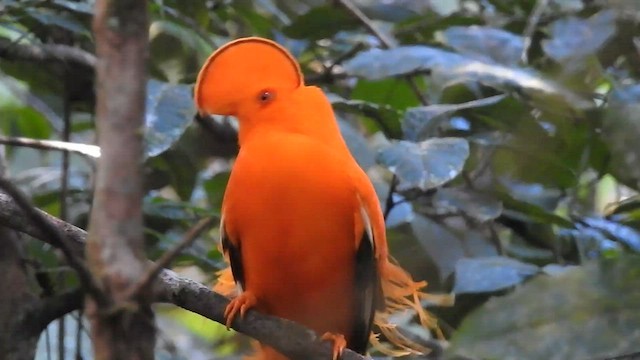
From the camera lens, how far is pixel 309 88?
3.50 feet

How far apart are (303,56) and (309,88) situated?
2.85 ft

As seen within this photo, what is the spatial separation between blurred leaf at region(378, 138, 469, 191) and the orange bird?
131 mm

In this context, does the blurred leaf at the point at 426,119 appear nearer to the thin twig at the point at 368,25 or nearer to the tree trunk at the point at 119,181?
the thin twig at the point at 368,25

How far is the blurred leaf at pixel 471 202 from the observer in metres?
1.34

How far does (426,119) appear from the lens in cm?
133

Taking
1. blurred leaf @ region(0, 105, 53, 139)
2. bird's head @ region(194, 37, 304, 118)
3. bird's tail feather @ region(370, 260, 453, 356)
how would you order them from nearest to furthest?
1. bird's head @ region(194, 37, 304, 118)
2. bird's tail feather @ region(370, 260, 453, 356)
3. blurred leaf @ region(0, 105, 53, 139)

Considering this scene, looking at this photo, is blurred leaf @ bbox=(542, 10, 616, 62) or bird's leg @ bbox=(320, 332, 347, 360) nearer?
bird's leg @ bbox=(320, 332, 347, 360)

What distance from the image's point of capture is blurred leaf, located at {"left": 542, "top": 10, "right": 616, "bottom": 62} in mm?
1368

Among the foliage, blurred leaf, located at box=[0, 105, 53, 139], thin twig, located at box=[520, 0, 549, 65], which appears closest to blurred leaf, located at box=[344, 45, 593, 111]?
the foliage

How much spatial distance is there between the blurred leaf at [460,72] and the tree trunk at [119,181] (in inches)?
34.7

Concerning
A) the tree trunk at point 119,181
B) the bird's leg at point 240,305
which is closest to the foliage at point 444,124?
the bird's leg at point 240,305

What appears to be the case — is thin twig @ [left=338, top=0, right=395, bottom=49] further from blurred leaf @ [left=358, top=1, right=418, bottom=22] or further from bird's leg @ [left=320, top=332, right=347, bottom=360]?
bird's leg @ [left=320, top=332, right=347, bottom=360]

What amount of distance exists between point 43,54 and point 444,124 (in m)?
0.64

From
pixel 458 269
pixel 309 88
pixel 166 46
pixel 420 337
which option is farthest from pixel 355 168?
pixel 166 46
